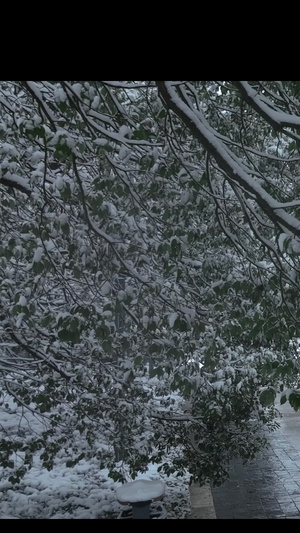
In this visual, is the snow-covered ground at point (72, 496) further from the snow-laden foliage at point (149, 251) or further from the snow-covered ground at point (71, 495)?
the snow-laden foliage at point (149, 251)

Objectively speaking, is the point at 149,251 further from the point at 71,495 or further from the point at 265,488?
the point at 71,495

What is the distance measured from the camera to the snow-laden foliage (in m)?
3.70

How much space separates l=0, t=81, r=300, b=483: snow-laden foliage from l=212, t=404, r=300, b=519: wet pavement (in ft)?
1.92

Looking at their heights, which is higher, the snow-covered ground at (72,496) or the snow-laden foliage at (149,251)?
the snow-laden foliage at (149,251)

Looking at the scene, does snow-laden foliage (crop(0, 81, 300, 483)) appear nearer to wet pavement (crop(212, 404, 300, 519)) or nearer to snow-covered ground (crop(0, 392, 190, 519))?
wet pavement (crop(212, 404, 300, 519))

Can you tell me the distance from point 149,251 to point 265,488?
177 inches

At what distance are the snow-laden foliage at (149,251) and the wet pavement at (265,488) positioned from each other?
586 mm

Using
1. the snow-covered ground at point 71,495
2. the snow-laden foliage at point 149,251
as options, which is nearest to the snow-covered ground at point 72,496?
the snow-covered ground at point 71,495

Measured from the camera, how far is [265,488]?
7.84 metres

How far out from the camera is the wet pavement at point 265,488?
693 centimetres

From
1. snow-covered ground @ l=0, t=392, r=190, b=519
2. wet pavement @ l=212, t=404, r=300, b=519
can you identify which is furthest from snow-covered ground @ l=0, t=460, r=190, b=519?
wet pavement @ l=212, t=404, r=300, b=519

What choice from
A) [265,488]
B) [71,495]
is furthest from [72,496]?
[265,488]
